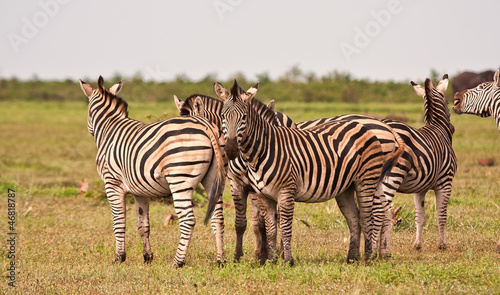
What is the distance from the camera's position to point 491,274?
647 centimetres

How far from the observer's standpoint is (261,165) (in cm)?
705

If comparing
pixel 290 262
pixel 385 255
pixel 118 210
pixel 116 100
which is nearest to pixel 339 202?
pixel 385 255

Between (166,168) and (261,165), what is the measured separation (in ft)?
3.92

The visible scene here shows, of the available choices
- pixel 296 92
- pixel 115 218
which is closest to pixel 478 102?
pixel 115 218

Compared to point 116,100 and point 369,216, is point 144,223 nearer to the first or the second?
point 116,100

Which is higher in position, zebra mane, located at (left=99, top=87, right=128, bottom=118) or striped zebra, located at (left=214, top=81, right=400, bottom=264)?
zebra mane, located at (left=99, top=87, right=128, bottom=118)

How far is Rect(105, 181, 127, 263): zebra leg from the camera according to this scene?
818cm

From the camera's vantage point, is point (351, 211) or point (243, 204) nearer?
point (243, 204)

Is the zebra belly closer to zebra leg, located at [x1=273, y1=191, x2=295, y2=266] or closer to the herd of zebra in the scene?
the herd of zebra

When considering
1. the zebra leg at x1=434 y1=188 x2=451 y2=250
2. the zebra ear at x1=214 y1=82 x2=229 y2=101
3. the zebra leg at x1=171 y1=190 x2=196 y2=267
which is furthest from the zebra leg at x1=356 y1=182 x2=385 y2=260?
the zebra leg at x1=171 y1=190 x2=196 y2=267

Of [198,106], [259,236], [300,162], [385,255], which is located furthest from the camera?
[198,106]

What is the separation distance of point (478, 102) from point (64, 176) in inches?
484

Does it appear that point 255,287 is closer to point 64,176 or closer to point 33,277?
point 33,277

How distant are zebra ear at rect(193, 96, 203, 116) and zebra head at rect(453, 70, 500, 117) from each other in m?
3.97
